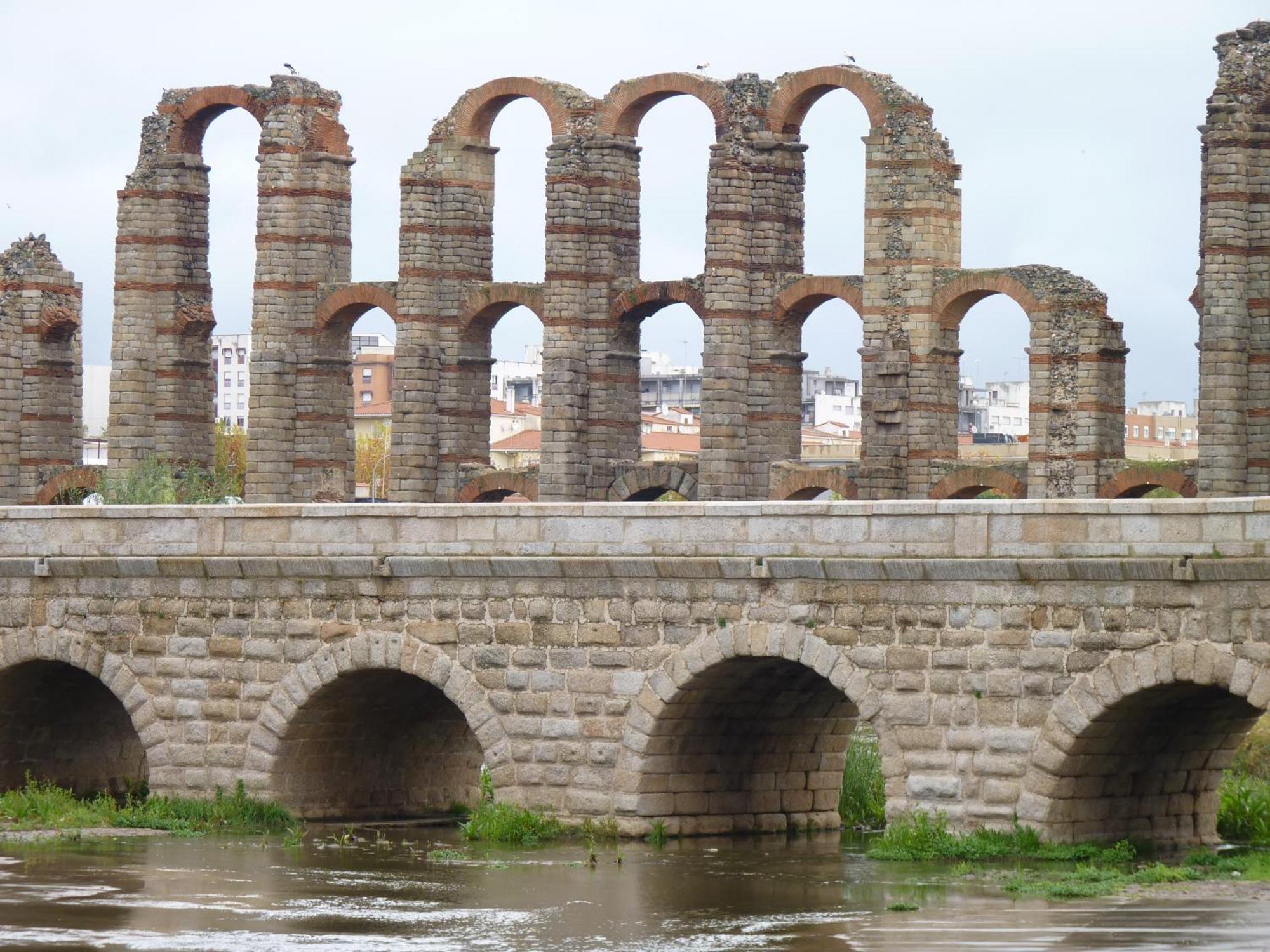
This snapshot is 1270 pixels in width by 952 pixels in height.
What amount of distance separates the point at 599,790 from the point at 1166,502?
608 centimetres

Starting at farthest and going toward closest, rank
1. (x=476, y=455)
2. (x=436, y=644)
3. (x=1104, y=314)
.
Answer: (x=476, y=455) < (x=1104, y=314) < (x=436, y=644)

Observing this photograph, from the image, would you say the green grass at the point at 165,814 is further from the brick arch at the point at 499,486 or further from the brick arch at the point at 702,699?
the brick arch at the point at 499,486

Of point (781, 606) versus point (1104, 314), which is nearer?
point (781, 606)

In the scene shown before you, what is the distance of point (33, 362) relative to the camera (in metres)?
52.8

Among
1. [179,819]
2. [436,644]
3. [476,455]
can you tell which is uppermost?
[476,455]

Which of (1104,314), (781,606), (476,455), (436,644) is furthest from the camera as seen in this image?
(476,455)

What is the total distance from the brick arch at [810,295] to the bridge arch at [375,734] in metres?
16.2

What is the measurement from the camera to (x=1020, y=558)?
22625 millimetres

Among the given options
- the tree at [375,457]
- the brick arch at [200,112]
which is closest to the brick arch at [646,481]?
the brick arch at [200,112]

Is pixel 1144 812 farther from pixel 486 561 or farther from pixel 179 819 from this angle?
pixel 179 819

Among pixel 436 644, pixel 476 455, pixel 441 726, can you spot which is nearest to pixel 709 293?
pixel 476 455

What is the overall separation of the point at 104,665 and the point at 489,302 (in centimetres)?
2081

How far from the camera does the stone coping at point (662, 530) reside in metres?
22.0

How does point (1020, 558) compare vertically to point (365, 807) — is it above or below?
above
